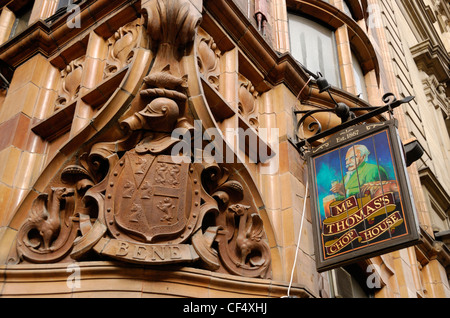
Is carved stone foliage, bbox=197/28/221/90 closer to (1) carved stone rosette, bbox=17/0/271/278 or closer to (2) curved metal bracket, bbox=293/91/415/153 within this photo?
(1) carved stone rosette, bbox=17/0/271/278

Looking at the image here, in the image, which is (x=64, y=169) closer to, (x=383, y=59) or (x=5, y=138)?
(x=5, y=138)

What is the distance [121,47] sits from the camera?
22.4 feet

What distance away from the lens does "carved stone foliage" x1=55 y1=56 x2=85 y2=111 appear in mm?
6824

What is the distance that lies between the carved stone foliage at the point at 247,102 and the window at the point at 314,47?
201cm

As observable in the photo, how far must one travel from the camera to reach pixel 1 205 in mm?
5766

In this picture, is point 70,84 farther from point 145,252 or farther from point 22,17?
point 22,17

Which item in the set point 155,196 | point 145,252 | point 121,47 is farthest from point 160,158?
point 121,47

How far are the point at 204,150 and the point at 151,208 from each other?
38.1 inches

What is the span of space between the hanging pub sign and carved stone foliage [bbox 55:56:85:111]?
315 cm

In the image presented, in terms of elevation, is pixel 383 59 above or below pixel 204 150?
above

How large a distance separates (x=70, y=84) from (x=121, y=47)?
844 millimetres

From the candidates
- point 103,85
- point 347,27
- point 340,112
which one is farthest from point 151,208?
point 347,27

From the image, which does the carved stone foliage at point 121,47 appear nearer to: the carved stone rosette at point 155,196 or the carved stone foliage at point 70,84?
the carved stone foliage at point 70,84

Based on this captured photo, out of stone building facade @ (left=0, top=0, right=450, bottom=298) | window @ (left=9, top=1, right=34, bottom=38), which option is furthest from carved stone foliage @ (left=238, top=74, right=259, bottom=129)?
window @ (left=9, top=1, right=34, bottom=38)
